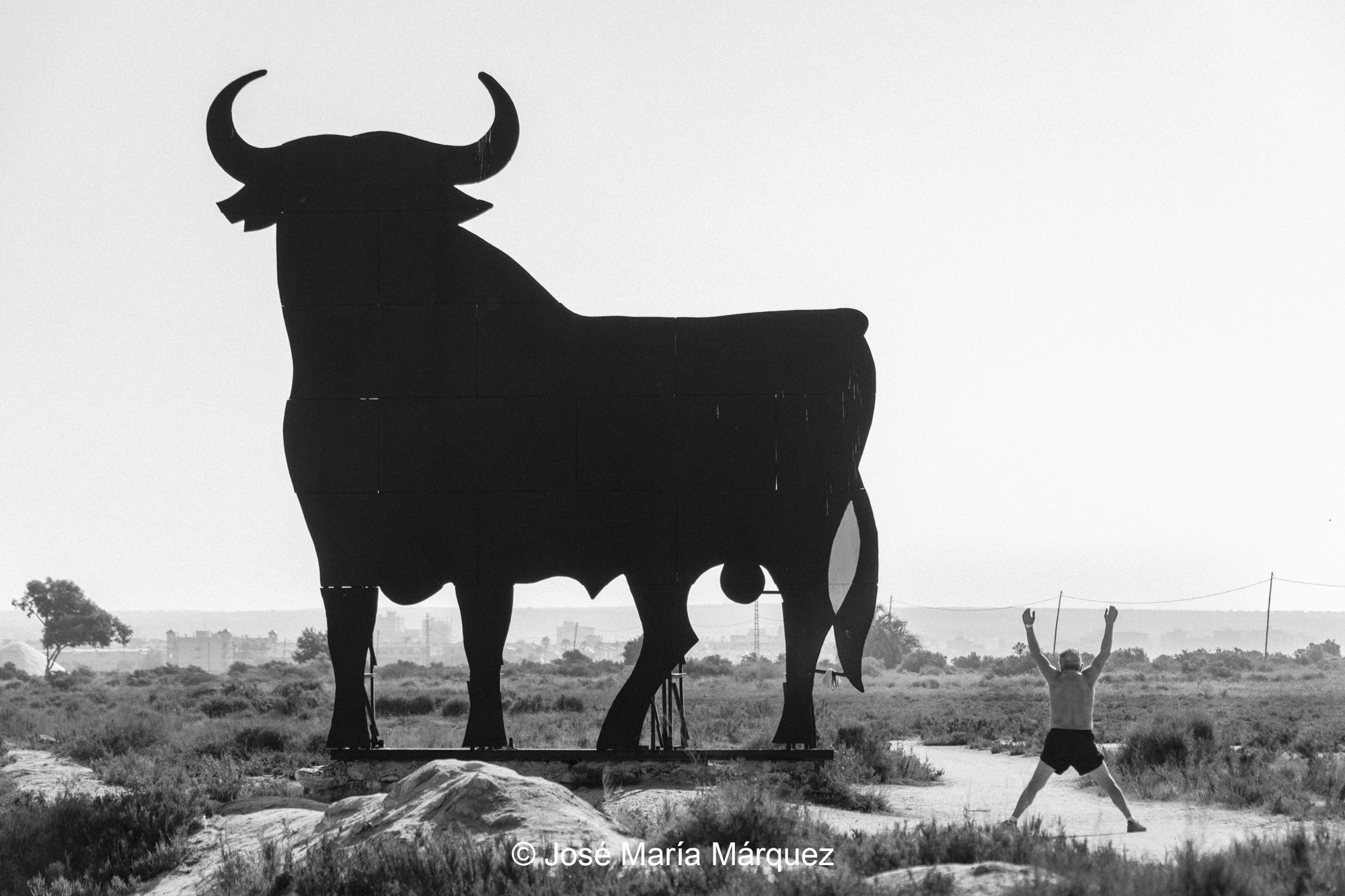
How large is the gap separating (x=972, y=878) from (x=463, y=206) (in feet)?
21.2

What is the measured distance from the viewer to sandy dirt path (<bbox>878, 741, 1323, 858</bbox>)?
7.29m

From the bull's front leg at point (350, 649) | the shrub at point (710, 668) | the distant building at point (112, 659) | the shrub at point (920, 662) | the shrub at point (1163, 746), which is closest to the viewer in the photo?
the bull's front leg at point (350, 649)

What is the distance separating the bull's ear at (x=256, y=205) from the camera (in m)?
9.60

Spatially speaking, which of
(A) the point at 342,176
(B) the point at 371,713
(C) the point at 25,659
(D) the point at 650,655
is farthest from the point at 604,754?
(C) the point at 25,659

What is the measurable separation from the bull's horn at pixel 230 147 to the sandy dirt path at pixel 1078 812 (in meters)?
7.05

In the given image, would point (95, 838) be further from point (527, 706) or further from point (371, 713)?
point (527, 706)

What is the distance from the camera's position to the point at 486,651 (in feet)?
30.6

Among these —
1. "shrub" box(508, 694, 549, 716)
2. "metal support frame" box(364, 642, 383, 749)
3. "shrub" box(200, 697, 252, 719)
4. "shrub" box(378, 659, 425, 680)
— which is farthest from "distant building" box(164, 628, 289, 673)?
"metal support frame" box(364, 642, 383, 749)

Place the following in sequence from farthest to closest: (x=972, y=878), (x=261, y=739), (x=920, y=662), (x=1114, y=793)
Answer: (x=920, y=662) → (x=261, y=739) → (x=1114, y=793) → (x=972, y=878)

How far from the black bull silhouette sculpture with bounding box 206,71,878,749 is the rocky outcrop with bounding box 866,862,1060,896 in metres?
3.70

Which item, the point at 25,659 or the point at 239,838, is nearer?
the point at 239,838

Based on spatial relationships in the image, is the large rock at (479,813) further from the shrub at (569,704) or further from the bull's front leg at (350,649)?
the shrub at (569,704)

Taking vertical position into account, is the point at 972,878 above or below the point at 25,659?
above

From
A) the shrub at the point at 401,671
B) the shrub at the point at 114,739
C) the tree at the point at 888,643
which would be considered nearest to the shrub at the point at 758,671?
the shrub at the point at 401,671
